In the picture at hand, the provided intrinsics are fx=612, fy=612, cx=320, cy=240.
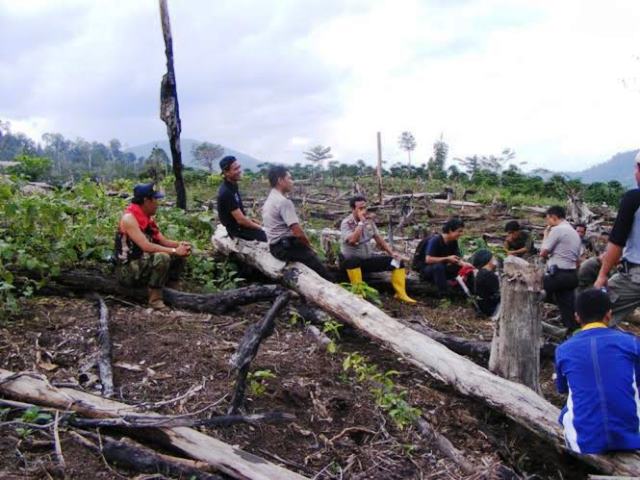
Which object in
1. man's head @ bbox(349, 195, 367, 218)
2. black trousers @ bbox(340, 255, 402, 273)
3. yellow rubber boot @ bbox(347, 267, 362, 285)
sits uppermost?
man's head @ bbox(349, 195, 367, 218)

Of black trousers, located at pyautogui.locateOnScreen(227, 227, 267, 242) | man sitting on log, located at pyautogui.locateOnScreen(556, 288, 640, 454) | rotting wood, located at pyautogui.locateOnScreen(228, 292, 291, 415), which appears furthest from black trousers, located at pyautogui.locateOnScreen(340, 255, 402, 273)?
man sitting on log, located at pyautogui.locateOnScreen(556, 288, 640, 454)

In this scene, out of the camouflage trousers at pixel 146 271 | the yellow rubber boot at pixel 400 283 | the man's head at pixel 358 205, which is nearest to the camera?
the camouflage trousers at pixel 146 271

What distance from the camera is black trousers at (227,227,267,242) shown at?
7.55 metres

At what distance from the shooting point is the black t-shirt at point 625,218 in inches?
188

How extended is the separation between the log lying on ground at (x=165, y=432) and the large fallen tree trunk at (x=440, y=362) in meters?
1.70

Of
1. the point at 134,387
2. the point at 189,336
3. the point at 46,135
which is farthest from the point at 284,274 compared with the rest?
the point at 46,135

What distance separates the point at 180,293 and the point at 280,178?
1654 mm

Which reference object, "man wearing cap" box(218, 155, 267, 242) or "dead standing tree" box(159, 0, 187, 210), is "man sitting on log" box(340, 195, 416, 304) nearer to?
"man wearing cap" box(218, 155, 267, 242)

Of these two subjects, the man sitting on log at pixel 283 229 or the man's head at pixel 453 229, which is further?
the man's head at pixel 453 229

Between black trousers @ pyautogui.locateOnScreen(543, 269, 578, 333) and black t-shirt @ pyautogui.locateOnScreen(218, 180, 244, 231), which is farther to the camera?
black t-shirt @ pyautogui.locateOnScreen(218, 180, 244, 231)

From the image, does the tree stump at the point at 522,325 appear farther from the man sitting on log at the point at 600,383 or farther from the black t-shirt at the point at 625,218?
the man sitting on log at the point at 600,383

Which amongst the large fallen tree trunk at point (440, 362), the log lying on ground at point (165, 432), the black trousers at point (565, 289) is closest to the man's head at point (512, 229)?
the black trousers at point (565, 289)

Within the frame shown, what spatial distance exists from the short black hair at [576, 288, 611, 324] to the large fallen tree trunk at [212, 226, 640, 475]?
2.73 ft

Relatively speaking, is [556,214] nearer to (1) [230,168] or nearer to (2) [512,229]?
(2) [512,229]
